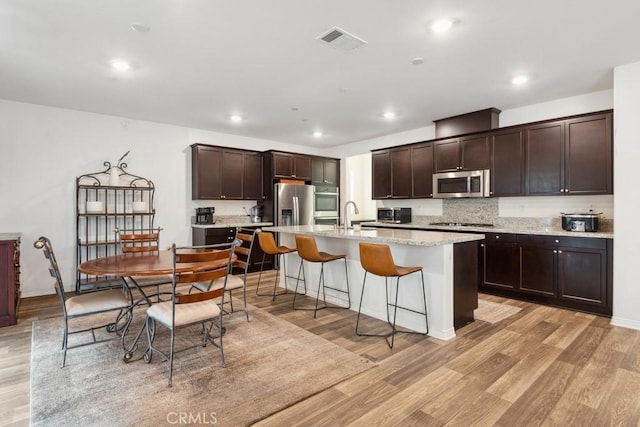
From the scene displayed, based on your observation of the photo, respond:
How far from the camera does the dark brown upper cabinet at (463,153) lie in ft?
16.3

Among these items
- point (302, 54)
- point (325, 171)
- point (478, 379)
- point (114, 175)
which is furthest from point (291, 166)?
point (478, 379)

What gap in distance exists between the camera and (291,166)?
6.91 m

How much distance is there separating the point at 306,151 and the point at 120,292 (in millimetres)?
5611

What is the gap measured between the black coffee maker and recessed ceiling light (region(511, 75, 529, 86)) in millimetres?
4932

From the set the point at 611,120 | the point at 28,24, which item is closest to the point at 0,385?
the point at 28,24

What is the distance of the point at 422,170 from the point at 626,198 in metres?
2.78

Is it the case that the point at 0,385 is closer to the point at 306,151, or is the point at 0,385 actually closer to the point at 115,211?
the point at 115,211

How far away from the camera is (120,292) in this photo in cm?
301

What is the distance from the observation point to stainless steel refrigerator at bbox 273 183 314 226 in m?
6.58

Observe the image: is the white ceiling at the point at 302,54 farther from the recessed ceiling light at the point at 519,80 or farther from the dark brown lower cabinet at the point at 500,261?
the dark brown lower cabinet at the point at 500,261

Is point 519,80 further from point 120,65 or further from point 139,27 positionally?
point 120,65

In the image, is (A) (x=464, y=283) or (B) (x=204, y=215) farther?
(B) (x=204, y=215)

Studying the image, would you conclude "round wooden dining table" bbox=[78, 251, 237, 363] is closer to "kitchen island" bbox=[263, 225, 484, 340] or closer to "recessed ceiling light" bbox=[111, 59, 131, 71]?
"kitchen island" bbox=[263, 225, 484, 340]

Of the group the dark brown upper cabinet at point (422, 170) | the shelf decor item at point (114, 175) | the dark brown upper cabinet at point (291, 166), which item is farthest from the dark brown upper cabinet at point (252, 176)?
the dark brown upper cabinet at point (422, 170)
